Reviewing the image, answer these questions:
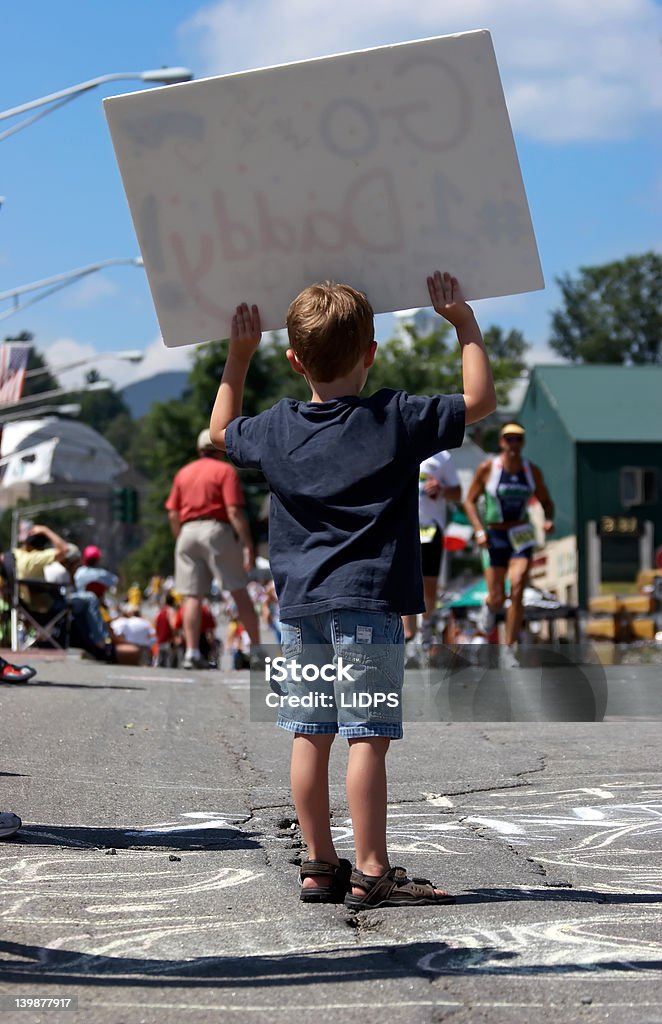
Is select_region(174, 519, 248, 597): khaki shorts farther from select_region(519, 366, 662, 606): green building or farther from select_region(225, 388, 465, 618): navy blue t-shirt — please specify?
select_region(519, 366, 662, 606): green building

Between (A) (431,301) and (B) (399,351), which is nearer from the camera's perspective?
(A) (431,301)

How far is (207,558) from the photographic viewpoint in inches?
461

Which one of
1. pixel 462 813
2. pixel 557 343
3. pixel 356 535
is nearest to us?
pixel 356 535

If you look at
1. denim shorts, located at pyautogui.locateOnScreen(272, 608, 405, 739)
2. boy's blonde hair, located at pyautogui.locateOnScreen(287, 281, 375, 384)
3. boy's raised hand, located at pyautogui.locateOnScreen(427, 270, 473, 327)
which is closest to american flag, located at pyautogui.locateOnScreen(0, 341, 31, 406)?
boy's raised hand, located at pyautogui.locateOnScreen(427, 270, 473, 327)

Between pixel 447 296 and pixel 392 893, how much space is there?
5.77 feet

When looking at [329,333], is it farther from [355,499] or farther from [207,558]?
[207,558]

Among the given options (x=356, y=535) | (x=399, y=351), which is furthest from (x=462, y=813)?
(x=399, y=351)

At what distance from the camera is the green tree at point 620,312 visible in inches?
4225

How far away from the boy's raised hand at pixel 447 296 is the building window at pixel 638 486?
197 ft

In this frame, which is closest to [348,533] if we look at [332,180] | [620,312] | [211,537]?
[332,180]

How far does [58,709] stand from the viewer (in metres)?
7.78

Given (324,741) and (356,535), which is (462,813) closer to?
(324,741)

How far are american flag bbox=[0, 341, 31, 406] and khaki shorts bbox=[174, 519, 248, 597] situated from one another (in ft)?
64.4

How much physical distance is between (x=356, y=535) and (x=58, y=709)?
4.31m
